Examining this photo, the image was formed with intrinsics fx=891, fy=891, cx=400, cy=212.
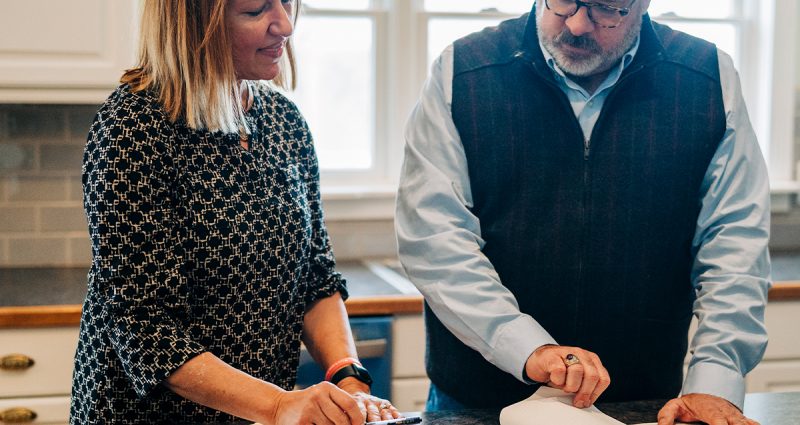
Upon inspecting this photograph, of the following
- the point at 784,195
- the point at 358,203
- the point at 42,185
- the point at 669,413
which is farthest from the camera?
the point at 784,195

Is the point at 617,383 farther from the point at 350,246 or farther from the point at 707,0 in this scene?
the point at 707,0

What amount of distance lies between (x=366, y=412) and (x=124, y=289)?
0.34 m

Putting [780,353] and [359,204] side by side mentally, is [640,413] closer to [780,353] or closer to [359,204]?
[780,353]

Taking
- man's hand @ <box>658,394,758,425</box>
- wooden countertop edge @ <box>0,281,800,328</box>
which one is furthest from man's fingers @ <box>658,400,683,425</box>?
wooden countertop edge @ <box>0,281,800,328</box>

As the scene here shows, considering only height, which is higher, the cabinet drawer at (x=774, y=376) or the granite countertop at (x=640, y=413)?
the granite countertop at (x=640, y=413)

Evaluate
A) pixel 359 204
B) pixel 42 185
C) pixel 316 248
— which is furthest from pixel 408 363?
pixel 42 185

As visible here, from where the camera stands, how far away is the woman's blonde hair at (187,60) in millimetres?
1183

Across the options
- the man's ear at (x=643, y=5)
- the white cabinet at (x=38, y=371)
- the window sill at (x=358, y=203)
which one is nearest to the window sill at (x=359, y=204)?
the window sill at (x=358, y=203)

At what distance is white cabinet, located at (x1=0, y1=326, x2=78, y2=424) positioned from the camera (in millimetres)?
1953

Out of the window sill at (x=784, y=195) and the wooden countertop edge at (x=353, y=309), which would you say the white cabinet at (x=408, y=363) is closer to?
the wooden countertop edge at (x=353, y=309)

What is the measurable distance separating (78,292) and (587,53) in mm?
1374

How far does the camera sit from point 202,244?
1.18 m

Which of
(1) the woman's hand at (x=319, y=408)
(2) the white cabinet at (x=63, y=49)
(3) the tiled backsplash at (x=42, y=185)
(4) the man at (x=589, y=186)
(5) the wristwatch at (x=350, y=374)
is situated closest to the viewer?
(1) the woman's hand at (x=319, y=408)

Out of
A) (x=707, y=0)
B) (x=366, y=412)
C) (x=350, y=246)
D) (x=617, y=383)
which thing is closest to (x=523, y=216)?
(x=617, y=383)
